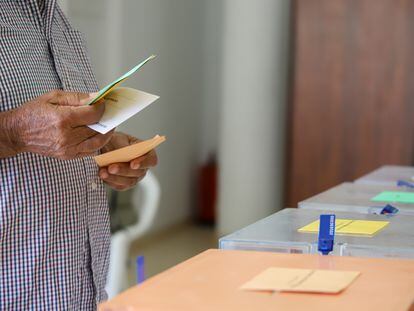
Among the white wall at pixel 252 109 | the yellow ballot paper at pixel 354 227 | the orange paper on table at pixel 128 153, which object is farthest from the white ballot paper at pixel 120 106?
the white wall at pixel 252 109

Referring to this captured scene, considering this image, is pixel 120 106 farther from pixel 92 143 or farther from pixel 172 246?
pixel 172 246

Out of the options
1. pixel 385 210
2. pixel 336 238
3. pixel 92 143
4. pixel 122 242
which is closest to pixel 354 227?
pixel 336 238

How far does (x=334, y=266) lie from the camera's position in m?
1.33

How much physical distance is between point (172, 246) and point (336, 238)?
430cm

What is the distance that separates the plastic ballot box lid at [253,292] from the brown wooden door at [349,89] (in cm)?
400

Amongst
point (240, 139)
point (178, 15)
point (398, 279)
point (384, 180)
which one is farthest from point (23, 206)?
point (178, 15)

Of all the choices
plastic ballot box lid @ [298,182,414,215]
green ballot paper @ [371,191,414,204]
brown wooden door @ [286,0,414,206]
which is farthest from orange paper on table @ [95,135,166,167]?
brown wooden door @ [286,0,414,206]

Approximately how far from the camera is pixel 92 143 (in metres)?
1.56

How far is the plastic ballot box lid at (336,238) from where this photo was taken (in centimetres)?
154

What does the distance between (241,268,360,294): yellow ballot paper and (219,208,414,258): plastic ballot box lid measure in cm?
27

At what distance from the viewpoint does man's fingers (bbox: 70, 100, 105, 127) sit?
1.50m

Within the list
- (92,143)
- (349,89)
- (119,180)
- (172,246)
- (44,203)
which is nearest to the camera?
(92,143)

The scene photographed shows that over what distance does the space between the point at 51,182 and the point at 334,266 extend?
0.62 metres

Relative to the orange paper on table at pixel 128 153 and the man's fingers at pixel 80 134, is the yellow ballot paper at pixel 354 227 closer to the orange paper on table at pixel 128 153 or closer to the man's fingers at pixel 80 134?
the orange paper on table at pixel 128 153
